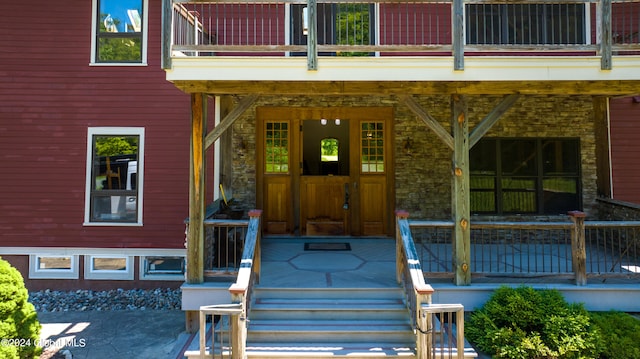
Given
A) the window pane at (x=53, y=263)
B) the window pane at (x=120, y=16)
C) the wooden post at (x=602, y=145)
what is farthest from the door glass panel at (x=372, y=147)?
the window pane at (x=53, y=263)

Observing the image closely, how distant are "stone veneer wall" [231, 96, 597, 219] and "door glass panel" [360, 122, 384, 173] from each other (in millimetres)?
356

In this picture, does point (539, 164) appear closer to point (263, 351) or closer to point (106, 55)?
point (263, 351)

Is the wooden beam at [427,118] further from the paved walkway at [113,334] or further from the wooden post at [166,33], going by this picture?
the paved walkway at [113,334]

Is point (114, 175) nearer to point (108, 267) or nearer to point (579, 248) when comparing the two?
point (108, 267)

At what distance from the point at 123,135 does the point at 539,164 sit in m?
8.38

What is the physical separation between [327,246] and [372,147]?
91.1 inches

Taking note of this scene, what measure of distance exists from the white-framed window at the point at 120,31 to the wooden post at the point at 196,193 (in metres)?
3.28

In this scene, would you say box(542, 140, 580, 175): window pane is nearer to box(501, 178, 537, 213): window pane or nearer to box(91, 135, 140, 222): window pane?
box(501, 178, 537, 213): window pane

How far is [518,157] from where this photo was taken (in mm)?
7840

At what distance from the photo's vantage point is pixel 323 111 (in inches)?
314

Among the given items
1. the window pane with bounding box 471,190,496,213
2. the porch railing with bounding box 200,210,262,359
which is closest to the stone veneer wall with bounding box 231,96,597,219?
the window pane with bounding box 471,190,496,213

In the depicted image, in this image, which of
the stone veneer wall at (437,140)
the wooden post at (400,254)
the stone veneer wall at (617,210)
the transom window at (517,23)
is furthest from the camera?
the stone veneer wall at (437,140)

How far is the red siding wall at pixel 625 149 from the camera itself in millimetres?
7574

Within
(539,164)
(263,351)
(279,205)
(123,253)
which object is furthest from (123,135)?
(539,164)
